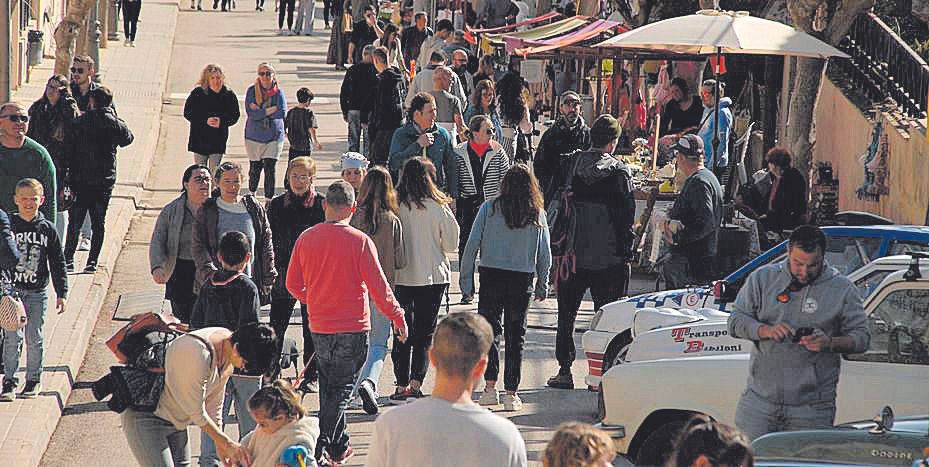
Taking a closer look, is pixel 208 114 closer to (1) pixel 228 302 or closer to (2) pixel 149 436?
(1) pixel 228 302

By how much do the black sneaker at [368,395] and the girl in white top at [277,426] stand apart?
3.57 metres

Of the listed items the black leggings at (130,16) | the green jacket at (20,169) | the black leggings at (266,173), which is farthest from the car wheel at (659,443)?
the black leggings at (130,16)

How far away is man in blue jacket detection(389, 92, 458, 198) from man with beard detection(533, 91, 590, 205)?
875 millimetres

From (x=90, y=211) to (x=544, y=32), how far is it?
983 cm

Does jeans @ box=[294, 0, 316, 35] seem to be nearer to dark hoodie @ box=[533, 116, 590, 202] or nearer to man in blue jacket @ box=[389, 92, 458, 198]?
dark hoodie @ box=[533, 116, 590, 202]

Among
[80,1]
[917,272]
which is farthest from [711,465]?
[80,1]

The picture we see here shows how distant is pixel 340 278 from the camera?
9133mm

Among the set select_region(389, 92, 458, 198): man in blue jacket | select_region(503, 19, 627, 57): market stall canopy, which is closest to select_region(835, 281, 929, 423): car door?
select_region(389, 92, 458, 198): man in blue jacket

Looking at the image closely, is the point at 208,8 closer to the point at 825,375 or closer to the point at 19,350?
the point at 19,350

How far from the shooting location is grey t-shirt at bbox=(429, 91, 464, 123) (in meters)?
17.0

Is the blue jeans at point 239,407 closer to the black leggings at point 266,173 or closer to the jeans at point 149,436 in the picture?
the jeans at point 149,436

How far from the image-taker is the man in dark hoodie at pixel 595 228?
11641mm

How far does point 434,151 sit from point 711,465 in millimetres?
9018

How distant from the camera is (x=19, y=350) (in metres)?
10.5
